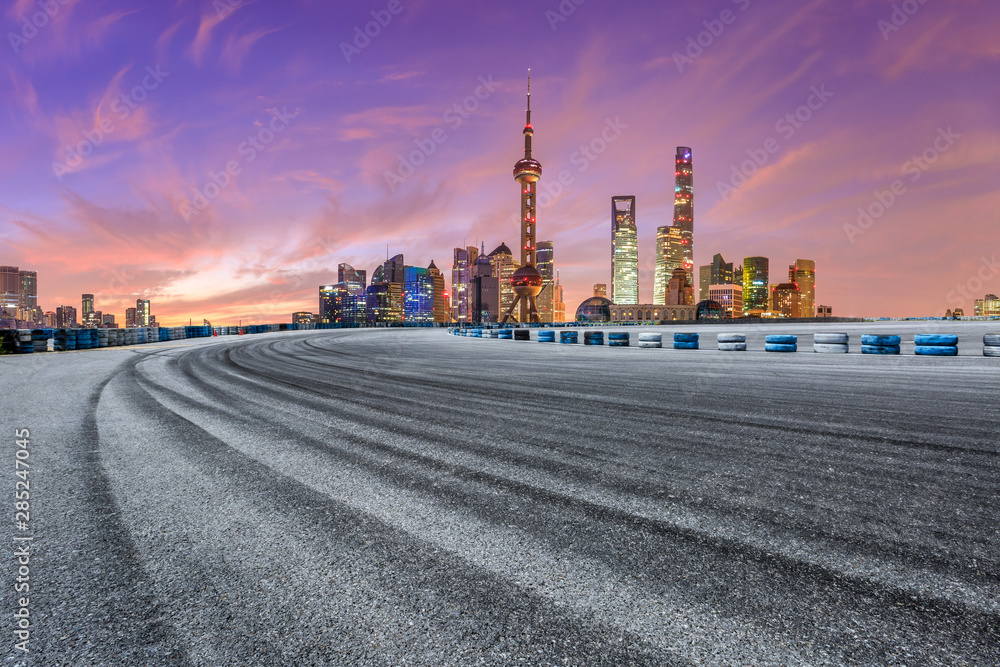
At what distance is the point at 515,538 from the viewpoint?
2.75m

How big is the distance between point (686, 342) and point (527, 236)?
468ft

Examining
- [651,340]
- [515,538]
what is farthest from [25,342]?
[651,340]

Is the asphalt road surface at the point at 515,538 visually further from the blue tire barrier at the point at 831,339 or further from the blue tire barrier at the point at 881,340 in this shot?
the blue tire barrier at the point at 881,340

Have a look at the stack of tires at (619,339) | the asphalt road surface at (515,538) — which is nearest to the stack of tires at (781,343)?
the stack of tires at (619,339)

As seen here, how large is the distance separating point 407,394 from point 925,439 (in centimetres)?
715

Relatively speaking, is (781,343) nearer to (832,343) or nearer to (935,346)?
(832,343)

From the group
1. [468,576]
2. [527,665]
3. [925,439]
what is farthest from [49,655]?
[925,439]

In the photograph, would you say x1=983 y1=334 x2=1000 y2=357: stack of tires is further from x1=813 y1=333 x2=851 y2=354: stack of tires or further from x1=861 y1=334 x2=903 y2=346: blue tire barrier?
x1=813 y1=333 x2=851 y2=354: stack of tires

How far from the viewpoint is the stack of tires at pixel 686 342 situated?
66.4 feet

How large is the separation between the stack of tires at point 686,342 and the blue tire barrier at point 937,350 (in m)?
7.36

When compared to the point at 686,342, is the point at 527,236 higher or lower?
higher

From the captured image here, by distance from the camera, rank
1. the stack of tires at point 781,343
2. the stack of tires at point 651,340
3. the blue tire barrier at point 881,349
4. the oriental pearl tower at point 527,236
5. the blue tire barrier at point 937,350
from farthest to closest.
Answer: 1. the oriental pearl tower at point 527,236
2. the stack of tires at point 651,340
3. the stack of tires at point 781,343
4. the blue tire barrier at point 881,349
5. the blue tire barrier at point 937,350

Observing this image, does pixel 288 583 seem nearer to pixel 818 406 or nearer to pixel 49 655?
pixel 49 655

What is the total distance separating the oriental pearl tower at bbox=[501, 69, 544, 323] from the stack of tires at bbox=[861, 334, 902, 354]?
141 metres
